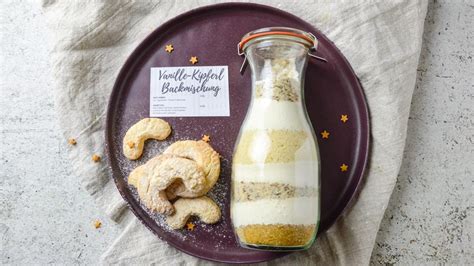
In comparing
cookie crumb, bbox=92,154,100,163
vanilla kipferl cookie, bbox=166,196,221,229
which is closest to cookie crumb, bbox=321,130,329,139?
vanilla kipferl cookie, bbox=166,196,221,229

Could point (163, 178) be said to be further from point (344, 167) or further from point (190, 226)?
point (344, 167)

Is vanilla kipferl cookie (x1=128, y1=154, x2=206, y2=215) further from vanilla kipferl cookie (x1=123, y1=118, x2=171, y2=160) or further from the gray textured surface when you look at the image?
the gray textured surface

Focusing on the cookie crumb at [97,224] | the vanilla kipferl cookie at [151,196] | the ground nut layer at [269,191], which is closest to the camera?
the ground nut layer at [269,191]

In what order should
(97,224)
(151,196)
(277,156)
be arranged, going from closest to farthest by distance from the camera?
(277,156) < (151,196) < (97,224)

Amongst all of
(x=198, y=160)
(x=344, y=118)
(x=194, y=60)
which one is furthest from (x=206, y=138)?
(x=344, y=118)

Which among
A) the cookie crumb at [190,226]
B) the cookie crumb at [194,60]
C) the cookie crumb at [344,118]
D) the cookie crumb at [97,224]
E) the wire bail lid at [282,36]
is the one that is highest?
the wire bail lid at [282,36]

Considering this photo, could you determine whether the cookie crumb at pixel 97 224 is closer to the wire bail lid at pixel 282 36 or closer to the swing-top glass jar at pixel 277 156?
the swing-top glass jar at pixel 277 156

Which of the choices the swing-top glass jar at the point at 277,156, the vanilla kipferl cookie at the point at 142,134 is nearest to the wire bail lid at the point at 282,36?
the swing-top glass jar at the point at 277,156

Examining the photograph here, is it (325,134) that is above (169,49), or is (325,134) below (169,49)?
below

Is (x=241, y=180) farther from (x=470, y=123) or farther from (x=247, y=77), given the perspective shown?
(x=470, y=123)
